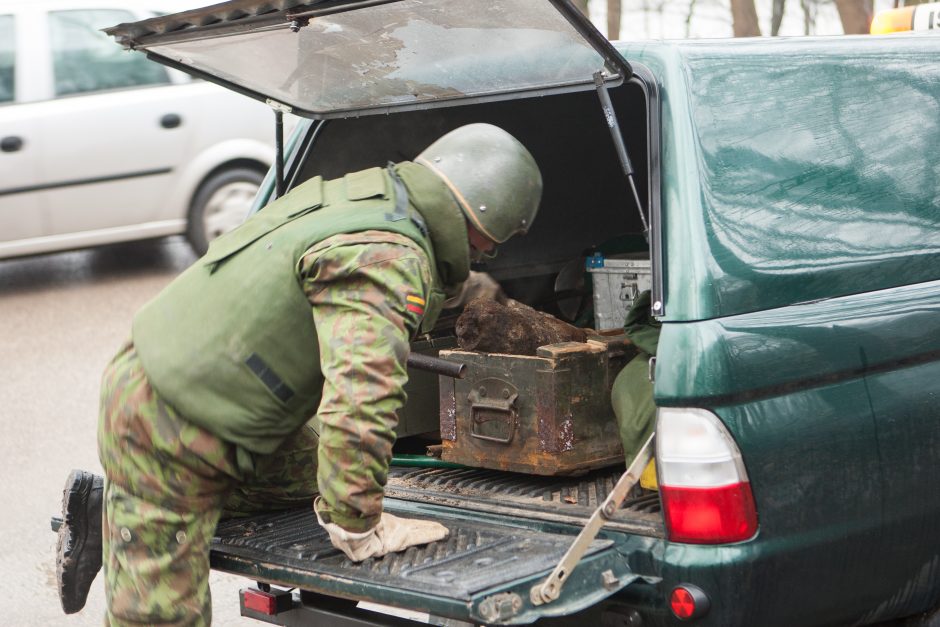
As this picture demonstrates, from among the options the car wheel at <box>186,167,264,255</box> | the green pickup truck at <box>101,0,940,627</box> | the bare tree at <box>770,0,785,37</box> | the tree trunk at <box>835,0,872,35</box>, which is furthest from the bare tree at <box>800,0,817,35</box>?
the green pickup truck at <box>101,0,940,627</box>

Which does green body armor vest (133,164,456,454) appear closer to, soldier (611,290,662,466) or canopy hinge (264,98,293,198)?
soldier (611,290,662,466)

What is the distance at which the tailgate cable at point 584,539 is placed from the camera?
2.87 metres

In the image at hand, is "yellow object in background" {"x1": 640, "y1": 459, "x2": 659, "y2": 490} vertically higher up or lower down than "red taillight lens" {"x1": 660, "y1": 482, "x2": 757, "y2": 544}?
lower down

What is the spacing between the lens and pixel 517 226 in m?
3.36

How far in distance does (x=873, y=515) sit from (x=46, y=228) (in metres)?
6.74

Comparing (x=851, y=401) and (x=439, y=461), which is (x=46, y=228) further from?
(x=851, y=401)

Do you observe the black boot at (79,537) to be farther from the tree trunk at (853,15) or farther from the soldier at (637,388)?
the tree trunk at (853,15)

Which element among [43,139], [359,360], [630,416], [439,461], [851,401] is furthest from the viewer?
[43,139]

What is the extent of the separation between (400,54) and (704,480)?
5.13 ft

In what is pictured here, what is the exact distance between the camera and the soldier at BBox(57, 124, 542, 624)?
303 cm

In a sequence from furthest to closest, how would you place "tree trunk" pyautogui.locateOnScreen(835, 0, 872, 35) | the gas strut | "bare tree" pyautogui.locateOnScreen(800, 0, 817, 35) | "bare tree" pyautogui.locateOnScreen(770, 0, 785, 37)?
"bare tree" pyautogui.locateOnScreen(800, 0, 817, 35) → "bare tree" pyautogui.locateOnScreen(770, 0, 785, 37) → "tree trunk" pyautogui.locateOnScreen(835, 0, 872, 35) → the gas strut

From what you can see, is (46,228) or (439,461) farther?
(46,228)

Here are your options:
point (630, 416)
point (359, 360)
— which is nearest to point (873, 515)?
point (630, 416)

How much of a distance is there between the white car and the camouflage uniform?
221 inches
